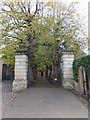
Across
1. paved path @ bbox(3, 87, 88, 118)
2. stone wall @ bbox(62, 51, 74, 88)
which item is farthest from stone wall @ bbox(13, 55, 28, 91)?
paved path @ bbox(3, 87, 88, 118)

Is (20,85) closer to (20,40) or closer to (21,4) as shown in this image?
(20,40)

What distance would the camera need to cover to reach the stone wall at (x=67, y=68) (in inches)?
634

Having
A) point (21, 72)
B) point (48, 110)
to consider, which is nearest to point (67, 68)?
point (21, 72)

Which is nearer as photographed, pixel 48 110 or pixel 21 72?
pixel 48 110

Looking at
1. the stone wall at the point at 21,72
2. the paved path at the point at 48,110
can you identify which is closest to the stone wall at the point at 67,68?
the stone wall at the point at 21,72

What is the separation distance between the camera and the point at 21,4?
65.7 ft

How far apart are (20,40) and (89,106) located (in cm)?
1123

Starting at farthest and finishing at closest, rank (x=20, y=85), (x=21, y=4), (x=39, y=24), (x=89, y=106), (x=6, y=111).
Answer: (x=21, y=4) < (x=39, y=24) < (x=20, y=85) < (x=89, y=106) < (x=6, y=111)

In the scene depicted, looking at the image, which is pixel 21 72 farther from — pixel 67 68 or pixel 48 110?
pixel 48 110

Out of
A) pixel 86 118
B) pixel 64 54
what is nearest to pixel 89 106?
pixel 86 118

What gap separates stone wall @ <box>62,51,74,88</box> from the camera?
52.8 ft

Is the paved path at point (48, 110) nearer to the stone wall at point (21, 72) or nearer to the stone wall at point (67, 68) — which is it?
the stone wall at point (67, 68)

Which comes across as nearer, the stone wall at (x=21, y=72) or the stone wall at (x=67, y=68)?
the stone wall at (x=21, y=72)

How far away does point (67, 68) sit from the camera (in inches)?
646
